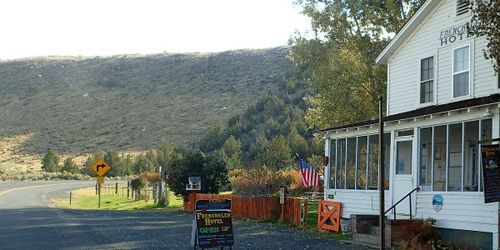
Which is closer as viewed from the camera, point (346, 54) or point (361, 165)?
point (361, 165)

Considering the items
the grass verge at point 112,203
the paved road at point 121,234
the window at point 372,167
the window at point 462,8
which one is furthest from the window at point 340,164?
the grass verge at point 112,203

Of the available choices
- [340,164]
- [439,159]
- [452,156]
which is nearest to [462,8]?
[452,156]

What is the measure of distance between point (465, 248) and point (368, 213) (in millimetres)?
4606

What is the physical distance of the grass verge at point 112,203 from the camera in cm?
3850

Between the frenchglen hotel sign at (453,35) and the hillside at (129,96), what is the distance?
179 feet

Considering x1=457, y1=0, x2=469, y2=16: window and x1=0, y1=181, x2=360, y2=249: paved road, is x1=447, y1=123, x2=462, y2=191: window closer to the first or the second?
x1=0, y1=181, x2=360, y2=249: paved road

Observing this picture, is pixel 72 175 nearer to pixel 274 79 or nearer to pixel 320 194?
pixel 274 79

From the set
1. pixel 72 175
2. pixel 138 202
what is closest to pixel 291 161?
pixel 138 202

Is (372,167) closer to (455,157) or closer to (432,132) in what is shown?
(455,157)

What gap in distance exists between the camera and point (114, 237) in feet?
62.5

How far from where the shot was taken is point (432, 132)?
17047 millimetres

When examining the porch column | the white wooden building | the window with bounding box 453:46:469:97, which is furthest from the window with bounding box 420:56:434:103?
the porch column

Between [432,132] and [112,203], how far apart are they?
30.2 metres

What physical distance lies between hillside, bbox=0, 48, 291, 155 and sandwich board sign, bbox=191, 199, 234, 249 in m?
58.8
